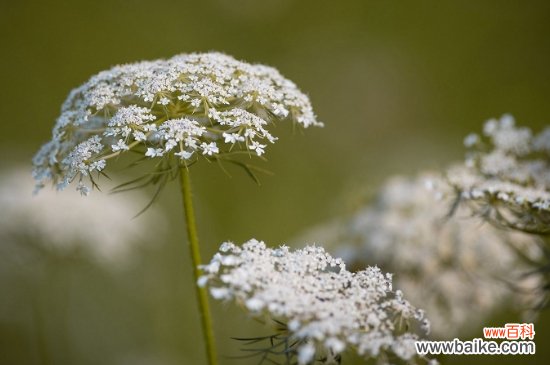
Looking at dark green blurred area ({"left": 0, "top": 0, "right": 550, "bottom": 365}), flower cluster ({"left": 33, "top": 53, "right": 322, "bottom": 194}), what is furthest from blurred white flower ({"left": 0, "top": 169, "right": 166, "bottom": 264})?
flower cluster ({"left": 33, "top": 53, "right": 322, "bottom": 194})

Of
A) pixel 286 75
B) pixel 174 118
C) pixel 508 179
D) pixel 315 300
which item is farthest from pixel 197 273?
pixel 286 75

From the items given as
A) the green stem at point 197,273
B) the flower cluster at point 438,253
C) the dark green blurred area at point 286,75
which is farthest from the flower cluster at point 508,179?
the dark green blurred area at point 286,75

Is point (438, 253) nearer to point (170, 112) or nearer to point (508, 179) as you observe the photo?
point (508, 179)

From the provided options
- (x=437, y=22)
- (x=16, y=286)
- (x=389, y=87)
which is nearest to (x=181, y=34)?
(x=389, y=87)

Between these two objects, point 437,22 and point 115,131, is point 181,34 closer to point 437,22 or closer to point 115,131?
point 437,22

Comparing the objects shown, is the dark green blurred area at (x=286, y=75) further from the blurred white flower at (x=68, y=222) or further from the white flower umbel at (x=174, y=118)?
the white flower umbel at (x=174, y=118)

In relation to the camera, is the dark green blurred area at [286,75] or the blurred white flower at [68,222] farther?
the dark green blurred area at [286,75]
